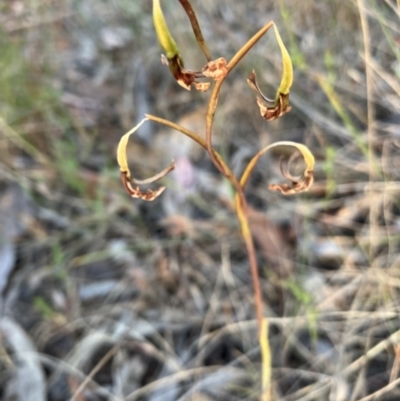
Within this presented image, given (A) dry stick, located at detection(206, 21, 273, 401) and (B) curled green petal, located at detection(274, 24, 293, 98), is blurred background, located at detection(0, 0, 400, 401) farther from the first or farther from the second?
(B) curled green petal, located at detection(274, 24, 293, 98)

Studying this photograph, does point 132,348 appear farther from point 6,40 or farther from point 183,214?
point 6,40

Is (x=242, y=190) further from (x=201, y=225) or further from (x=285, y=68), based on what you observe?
(x=201, y=225)

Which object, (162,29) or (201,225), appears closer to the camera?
(162,29)

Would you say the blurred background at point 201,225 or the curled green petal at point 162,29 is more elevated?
the curled green petal at point 162,29

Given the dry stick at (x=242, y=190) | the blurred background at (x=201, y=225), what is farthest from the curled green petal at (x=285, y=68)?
the blurred background at (x=201, y=225)

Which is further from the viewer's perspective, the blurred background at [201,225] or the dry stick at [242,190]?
the blurred background at [201,225]

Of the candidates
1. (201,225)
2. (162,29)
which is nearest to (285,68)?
(162,29)

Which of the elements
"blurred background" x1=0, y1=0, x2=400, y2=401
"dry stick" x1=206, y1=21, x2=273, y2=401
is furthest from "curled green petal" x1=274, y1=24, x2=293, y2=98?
"blurred background" x1=0, y1=0, x2=400, y2=401

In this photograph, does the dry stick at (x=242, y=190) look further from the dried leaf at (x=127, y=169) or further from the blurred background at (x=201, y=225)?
the blurred background at (x=201, y=225)
